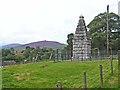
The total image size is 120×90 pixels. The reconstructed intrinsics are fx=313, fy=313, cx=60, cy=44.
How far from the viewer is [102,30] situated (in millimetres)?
59469

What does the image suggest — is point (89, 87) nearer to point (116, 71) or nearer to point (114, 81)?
point (114, 81)

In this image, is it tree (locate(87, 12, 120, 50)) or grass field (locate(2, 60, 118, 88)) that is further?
tree (locate(87, 12, 120, 50))

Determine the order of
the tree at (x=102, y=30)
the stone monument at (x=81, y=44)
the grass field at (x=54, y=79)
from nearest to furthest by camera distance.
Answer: the grass field at (x=54, y=79)
the stone monument at (x=81, y=44)
the tree at (x=102, y=30)

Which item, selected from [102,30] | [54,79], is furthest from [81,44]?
[54,79]

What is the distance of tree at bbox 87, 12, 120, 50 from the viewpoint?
5559cm

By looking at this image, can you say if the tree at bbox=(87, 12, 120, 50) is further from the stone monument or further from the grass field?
A: the grass field

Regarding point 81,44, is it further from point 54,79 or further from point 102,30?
point 54,79

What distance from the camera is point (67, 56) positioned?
44875 millimetres

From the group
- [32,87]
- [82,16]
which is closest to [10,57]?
[82,16]

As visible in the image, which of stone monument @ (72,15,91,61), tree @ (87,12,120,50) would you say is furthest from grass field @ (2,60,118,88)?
tree @ (87,12,120,50)

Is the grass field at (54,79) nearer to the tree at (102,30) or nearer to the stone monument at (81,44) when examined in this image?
the stone monument at (81,44)

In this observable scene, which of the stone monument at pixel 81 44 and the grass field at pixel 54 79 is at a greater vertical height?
the stone monument at pixel 81 44

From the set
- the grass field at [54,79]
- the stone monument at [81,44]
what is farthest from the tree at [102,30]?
the grass field at [54,79]

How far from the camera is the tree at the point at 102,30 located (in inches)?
2189
